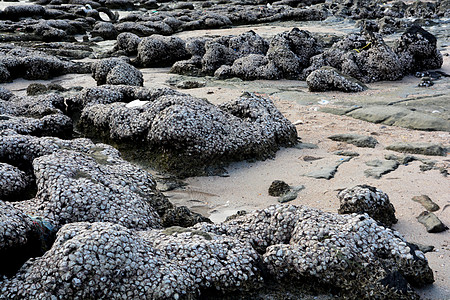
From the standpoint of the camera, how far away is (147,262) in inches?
119

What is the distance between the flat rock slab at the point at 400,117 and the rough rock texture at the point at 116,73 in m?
4.13

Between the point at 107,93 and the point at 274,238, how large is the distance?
456 centimetres

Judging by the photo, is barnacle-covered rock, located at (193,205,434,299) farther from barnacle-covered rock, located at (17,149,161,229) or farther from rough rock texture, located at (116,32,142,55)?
rough rock texture, located at (116,32,142,55)

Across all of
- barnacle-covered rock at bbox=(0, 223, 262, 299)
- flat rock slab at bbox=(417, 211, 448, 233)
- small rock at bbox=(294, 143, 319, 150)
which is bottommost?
small rock at bbox=(294, 143, 319, 150)

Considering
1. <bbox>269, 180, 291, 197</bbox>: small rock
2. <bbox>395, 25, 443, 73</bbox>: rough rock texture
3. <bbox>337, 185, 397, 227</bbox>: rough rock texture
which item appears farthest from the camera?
<bbox>395, 25, 443, 73</bbox>: rough rock texture

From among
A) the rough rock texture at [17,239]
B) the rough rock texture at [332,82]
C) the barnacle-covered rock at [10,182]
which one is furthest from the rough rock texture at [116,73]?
the rough rock texture at [17,239]

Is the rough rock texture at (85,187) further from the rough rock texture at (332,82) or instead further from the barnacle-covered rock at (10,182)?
the rough rock texture at (332,82)

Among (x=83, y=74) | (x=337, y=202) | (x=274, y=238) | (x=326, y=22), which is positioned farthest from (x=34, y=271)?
(x=326, y=22)

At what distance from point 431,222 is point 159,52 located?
9.15 m

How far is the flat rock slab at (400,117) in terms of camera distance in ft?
22.3

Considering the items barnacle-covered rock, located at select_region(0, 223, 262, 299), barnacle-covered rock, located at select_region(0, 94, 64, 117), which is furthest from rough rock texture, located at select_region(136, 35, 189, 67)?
barnacle-covered rock, located at select_region(0, 223, 262, 299)

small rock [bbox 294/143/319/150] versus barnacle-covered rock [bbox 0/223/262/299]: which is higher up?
barnacle-covered rock [bbox 0/223/262/299]

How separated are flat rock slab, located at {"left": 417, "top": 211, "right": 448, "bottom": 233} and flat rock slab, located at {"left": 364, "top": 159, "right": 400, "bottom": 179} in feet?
3.28

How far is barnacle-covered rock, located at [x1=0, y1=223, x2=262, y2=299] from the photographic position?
2848 millimetres
